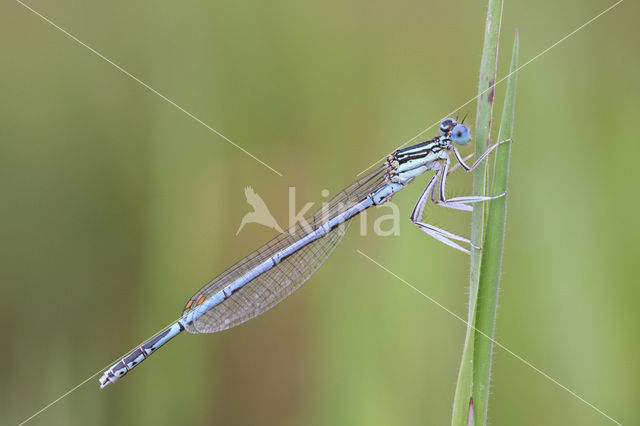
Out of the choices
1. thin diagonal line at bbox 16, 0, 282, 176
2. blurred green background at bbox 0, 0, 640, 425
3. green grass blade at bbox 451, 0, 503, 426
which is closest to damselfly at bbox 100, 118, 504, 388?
blurred green background at bbox 0, 0, 640, 425

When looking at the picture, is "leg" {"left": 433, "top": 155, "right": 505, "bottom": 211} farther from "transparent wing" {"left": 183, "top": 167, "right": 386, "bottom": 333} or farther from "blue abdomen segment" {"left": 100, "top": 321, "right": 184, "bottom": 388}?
"blue abdomen segment" {"left": 100, "top": 321, "right": 184, "bottom": 388}

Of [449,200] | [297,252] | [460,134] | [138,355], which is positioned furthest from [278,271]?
[460,134]

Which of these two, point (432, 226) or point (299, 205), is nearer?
point (432, 226)

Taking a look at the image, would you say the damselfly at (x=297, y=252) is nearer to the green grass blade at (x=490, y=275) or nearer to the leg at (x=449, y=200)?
the leg at (x=449, y=200)

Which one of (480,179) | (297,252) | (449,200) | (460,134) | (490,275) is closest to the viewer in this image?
(490,275)

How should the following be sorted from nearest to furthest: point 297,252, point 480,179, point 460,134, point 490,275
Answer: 1. point 490,275
2. point 480,179
3. point 460,134
4. point 297,252

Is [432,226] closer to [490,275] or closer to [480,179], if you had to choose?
[480,179]

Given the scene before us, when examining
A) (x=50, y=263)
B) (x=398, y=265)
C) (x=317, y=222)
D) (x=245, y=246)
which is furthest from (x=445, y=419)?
(x=50, y=263)
